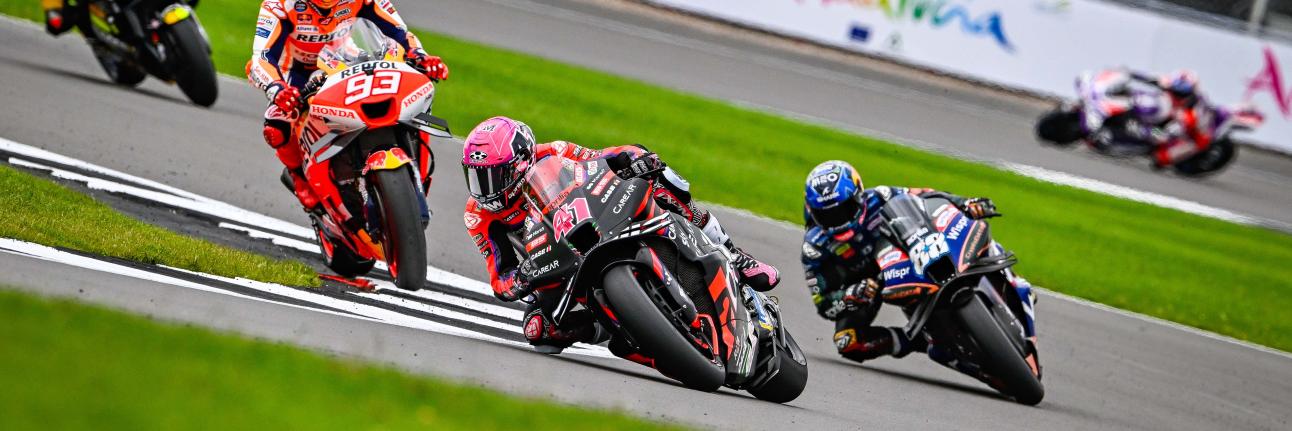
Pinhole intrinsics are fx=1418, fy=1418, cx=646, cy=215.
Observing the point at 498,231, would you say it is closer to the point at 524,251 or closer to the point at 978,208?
the point at 524,251

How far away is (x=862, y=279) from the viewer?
8.63 m

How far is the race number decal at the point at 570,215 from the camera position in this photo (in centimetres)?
614

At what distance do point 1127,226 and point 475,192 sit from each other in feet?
39.5

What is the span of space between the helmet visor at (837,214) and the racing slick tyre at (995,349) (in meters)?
0.93

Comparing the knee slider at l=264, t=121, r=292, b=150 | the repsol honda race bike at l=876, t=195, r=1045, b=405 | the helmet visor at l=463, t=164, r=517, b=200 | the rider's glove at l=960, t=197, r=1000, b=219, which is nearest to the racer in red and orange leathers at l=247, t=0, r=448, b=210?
the knee slider at l=264, t=121, r=292, b=150

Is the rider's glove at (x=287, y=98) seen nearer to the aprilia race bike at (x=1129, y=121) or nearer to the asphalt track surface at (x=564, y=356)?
the asphalt track surface at (x=564, y=356)

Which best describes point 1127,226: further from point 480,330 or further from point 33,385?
point 33,385

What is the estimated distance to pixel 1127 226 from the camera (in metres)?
17.0

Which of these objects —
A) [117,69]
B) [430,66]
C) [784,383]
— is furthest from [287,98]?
[117,69]

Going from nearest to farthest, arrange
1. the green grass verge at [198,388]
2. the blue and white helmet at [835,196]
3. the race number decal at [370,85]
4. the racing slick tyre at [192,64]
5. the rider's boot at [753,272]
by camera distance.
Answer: the green grass verge at [198,388], the rider's boot at [753,272], the race number decal at [370,85], the blue and white helmet at [835,196], the racing slick tyre at [192,64]

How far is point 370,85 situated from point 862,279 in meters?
3.16

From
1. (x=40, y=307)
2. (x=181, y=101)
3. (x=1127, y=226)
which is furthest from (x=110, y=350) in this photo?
(x=1127, y=226)

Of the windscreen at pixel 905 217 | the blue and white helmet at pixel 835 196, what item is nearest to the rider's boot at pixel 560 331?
the blue and white helmet at pixel 835 196

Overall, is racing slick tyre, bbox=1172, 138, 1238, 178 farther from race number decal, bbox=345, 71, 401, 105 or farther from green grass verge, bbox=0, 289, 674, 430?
Answer: green grass verge, bbox=0, 289, 674, 430
